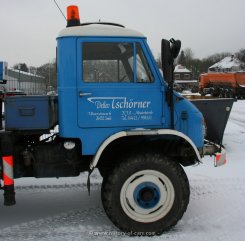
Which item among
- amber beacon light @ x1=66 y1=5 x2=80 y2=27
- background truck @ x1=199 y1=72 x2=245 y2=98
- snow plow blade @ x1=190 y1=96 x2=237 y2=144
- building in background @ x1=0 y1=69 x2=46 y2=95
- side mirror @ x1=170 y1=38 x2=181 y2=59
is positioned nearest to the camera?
side mirror @ x1=170 y1=38 x2=181 y2=59

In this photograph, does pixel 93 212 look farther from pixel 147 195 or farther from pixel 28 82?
pixel 28 82

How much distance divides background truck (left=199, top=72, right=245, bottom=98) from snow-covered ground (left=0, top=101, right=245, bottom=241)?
2571cm

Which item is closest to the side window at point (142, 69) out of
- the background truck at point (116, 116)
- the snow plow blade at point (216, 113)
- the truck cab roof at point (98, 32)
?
the background truck at point (116, 116)

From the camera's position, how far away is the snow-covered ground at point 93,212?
13.1 feet

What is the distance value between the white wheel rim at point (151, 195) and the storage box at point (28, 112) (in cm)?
118

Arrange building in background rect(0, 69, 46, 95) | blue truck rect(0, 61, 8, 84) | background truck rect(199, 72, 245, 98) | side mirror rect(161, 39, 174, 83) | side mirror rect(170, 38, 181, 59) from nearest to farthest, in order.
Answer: side mirror rect(170, 38, 181, 59) → side mirror rect(161, 39, 174, 83) → blue truck rect(0, 61, 8, 84) → building in background rect(0, 69, 46, 95) → background truck rect(199, 72, 245, 98)

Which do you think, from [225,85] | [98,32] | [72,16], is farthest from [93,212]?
[225,85]

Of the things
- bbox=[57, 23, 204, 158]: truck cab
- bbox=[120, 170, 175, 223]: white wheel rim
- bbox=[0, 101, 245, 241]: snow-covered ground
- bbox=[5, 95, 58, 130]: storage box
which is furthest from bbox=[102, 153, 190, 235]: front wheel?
bbox=[5, 95, 58, 130]: storage box

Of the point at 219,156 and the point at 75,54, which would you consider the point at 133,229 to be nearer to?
the point at 219,156

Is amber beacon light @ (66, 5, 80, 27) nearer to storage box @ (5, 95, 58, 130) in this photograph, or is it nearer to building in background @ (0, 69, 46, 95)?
storage box @ (5, 95, 58, 130)

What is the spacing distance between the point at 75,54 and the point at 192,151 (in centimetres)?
177

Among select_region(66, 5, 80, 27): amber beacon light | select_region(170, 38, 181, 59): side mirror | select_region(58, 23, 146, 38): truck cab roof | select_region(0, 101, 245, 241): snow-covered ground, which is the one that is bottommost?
select_region(0, 101, 245, 241): snow-covered ground

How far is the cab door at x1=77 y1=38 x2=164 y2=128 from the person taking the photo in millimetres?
3928

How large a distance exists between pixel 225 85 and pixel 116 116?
30130 mm
